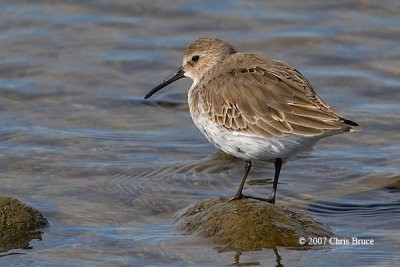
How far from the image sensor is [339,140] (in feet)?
34.4

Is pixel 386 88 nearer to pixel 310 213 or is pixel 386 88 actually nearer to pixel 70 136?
pixel 310 213

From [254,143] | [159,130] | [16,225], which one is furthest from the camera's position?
[159,130]

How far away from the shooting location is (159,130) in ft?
35.1

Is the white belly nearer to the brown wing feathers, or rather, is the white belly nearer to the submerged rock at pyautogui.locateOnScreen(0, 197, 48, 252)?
the brown wing feathers

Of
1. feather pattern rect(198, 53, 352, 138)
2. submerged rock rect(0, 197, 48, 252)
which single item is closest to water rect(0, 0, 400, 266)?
submerged rock rect(0, 197, 48, 252)

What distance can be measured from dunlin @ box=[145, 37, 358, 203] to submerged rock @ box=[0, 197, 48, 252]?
207 centimetres

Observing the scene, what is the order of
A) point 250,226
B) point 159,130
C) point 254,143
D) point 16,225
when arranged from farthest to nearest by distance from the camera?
point 159,130, point 254,143, point 16,225, point 250,226

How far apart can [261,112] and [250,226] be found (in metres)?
1.32

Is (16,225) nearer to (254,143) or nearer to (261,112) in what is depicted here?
(254,143)

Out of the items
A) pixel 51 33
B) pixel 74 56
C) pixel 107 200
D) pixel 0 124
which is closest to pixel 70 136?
pixel 0 124

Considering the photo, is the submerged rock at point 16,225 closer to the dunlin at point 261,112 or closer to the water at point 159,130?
the water at point 159,130

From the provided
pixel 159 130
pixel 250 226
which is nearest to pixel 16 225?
pixel 250 226

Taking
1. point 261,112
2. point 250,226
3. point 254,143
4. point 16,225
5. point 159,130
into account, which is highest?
point 261,112

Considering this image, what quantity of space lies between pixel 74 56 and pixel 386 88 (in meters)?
5.18
